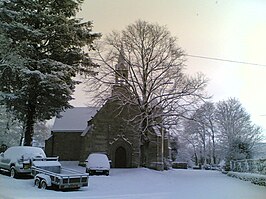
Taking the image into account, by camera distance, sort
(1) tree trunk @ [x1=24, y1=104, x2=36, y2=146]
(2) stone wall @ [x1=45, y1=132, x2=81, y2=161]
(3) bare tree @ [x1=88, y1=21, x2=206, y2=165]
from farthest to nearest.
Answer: (2) stone wall @ [x1=45, y1=132, x2=81, y2=161]
(3) bare tree @ [x1=88, y1=21, x2=206, y2=165]
(1) tree trunk @ [x1=24, y1=104, x2=36, y2=146]

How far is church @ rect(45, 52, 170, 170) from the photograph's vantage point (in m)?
9.35

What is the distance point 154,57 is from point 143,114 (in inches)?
64.7

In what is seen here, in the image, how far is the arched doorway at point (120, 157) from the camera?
33.1ft

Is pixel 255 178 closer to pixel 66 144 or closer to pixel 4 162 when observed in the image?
pixel 4 162

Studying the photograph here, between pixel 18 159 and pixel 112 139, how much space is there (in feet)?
17.7

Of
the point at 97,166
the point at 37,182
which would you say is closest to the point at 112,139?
the point at 97,166

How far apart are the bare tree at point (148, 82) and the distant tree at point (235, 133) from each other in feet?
3.68

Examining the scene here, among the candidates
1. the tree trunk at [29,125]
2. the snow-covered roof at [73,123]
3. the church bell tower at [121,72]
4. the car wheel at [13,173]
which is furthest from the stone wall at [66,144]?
the car wheel at [13,173]

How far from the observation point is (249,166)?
7910 millimetres

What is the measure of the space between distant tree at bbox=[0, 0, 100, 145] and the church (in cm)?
352

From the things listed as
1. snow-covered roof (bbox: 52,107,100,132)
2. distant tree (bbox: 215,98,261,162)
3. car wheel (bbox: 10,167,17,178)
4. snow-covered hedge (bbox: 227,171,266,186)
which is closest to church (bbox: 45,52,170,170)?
snow-covered roof (bbox: 52,107,100,132)

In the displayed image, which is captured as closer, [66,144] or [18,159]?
[18,159]

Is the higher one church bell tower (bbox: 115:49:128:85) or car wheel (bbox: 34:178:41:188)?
church bell tower (bbox: 115:49:128:85)

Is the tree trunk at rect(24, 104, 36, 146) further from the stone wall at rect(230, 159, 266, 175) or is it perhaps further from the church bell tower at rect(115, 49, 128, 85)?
the stone wall at rect(230, 159, 266, 175)
